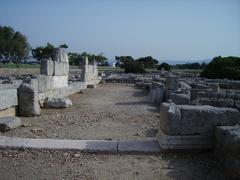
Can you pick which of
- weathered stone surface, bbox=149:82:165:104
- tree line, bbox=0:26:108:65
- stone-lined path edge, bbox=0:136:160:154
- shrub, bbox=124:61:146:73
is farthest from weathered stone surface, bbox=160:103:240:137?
tree line, bbox=0:26:108:65

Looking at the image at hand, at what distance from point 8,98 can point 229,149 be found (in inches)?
259

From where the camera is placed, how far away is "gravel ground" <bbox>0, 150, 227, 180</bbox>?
15.0 feet

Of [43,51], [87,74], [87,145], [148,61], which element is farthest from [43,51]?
[87,145]

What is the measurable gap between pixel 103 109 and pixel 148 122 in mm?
2865

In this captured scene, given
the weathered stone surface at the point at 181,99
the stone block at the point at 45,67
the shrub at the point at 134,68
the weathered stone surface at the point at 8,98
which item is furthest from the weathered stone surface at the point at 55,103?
the shrub at the point at 134,68

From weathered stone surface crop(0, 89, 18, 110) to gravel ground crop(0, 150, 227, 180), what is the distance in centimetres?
343

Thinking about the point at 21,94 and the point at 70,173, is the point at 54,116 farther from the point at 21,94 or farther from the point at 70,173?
the point at 70,173

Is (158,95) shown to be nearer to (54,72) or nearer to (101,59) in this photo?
(54,72)

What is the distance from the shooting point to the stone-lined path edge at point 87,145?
5.48 meters

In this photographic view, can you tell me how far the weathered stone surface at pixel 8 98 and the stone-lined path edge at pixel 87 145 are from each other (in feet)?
9.53

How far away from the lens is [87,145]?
5648 mm

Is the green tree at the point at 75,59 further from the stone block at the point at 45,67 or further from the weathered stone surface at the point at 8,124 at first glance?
the weathered stone surface at the point at 8,124

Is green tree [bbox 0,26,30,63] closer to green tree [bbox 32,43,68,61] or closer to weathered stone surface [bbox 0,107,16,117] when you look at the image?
green tree [bbox 32,43,68,61]

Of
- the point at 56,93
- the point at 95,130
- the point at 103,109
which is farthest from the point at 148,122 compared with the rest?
the point at 56,93
